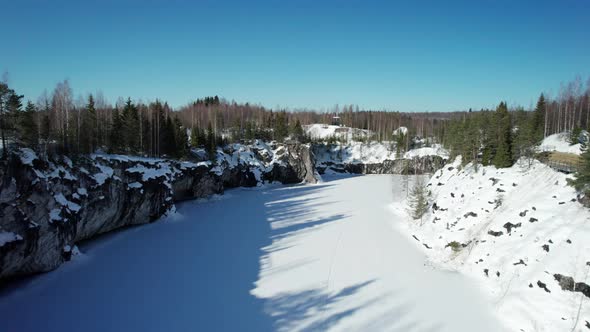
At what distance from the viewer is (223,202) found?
4231 centimetres

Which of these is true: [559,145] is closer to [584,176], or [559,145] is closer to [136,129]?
[584,176]

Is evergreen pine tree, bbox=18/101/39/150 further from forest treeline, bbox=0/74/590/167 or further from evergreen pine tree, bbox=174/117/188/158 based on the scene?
evergreen pine tree, bbox=174/117/188/158

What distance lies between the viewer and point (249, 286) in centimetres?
1762

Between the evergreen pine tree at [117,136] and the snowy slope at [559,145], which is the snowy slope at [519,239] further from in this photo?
the evergreen pine tree at [117,136]

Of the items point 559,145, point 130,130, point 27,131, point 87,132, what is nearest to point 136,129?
point 130,130

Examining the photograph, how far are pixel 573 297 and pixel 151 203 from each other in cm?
3321

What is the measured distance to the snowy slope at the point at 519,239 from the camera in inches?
551

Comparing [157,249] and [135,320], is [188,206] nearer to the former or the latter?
[157,249]

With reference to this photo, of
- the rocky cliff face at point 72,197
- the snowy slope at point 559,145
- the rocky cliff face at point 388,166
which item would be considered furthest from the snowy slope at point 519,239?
the rocky cliff face at point 388,166

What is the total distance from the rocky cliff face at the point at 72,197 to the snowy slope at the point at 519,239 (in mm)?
25958

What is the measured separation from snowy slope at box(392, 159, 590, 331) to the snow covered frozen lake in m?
1.37

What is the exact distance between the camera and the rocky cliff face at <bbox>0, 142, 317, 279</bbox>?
16.6m

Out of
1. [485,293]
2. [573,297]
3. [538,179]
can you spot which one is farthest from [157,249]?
[538,179]

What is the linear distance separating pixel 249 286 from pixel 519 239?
1679 cm
